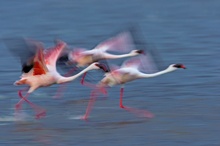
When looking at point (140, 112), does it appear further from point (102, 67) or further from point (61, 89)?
point (61, 89)

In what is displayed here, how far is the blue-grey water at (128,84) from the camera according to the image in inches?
437

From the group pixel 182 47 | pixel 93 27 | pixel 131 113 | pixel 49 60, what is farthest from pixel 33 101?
pixel 93 27

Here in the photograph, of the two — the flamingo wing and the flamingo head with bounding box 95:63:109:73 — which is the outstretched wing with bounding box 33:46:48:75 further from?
the flamingo head with bounding box 95:63:109:73

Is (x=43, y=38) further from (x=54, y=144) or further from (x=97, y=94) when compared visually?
(x=54, y=144)

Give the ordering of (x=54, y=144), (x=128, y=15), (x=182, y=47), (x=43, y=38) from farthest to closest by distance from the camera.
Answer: (x=128, y=15) → (x=43, y=38) → (x=182, y=47) → (x=54, y=144)

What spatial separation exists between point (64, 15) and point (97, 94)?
24.9 feet

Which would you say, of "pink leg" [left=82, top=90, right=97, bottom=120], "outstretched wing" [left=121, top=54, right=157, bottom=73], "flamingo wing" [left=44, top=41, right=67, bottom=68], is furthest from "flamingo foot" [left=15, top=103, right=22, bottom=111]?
"outstretched wing" [left=121, top=54, right=157, bottom=73]

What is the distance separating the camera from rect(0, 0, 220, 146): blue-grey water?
11.1 meters

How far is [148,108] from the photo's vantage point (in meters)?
12.4

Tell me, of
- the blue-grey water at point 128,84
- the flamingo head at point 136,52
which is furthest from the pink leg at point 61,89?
the flamingo head at point 136,52

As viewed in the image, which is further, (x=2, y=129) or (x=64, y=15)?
(x=64, y=15)

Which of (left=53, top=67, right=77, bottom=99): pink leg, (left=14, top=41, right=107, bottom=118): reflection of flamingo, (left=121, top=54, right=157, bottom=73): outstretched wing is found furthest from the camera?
(left=53, top=67, right=77, bottom=99): pink leg

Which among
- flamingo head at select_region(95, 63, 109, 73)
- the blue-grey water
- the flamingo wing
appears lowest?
the blue-grey water

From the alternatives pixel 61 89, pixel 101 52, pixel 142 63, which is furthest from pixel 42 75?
pixel 101 52
